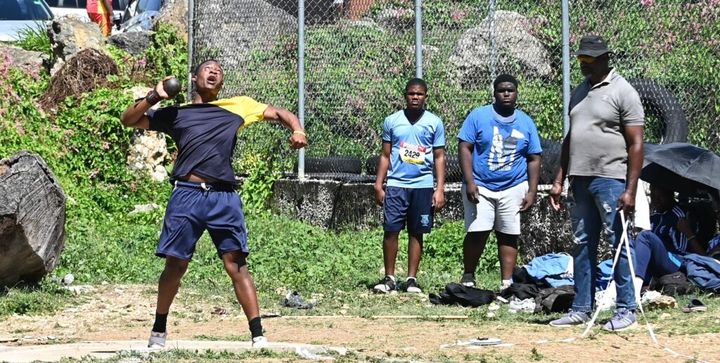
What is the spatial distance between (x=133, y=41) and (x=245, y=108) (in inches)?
434

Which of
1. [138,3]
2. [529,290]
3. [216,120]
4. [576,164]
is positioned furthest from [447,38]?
[138,3]

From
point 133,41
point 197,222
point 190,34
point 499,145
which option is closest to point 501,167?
point 499,145

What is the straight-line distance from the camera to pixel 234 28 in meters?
15.8

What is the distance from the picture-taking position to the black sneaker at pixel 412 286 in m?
11.5

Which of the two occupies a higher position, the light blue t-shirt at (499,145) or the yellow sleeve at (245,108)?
the yellow sleeve at (245,108)

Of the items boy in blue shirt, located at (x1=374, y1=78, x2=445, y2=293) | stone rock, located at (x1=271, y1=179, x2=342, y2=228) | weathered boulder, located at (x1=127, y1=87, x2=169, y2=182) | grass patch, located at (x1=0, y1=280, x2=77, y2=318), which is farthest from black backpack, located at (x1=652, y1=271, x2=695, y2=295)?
weathered boulder, located at (x1=127, y1=87, x2=169, y2=182)

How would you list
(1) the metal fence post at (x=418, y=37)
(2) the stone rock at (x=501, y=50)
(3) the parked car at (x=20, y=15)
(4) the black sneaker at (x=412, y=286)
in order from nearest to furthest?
1. (4) the black sneaker at (x=412, y=286)
2. (2) the stone rock at (x=501, y=50)
3. (1) the metal fence post at (x=418, y=37)
4. (3) the parked car at (x=20, y=15)

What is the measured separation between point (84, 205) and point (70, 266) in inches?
139

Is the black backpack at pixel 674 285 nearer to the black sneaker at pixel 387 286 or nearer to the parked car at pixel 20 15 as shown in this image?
the black sneaker at pixel 387 286

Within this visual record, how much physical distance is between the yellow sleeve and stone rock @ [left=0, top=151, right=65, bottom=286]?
267cm

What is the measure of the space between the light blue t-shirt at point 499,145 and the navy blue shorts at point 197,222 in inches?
147

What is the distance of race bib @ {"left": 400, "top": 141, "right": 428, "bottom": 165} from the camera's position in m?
11.7

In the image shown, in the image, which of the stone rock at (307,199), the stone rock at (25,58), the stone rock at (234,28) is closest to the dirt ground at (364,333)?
the stone rock at (307,199)

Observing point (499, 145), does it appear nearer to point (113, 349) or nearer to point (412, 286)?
point (412, 286)
